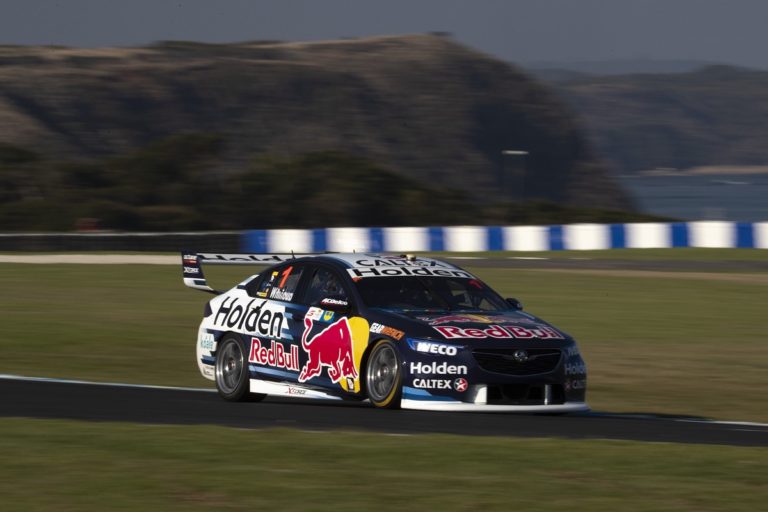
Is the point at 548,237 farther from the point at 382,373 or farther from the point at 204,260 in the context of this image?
the point at 382,373

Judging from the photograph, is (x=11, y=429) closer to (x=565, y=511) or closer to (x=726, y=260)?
(x=565, y=511)

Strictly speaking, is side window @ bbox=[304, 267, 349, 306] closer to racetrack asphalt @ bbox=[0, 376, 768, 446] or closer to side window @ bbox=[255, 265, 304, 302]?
side window @ bbox=[255, 265, 304, 302]

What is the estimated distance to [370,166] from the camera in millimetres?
69188

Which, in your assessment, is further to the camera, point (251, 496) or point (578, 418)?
point (578, 418)

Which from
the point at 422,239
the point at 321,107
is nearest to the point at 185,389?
the point at 422,239

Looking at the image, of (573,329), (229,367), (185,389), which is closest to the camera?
(229,367)

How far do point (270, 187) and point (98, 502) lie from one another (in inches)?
2407

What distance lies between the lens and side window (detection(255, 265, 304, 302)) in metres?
12.2

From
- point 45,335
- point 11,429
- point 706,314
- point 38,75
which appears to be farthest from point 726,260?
point 38,75

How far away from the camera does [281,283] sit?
12305mm

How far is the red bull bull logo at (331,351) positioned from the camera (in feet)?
36.9

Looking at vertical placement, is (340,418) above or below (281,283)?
below

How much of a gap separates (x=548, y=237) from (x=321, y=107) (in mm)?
88716

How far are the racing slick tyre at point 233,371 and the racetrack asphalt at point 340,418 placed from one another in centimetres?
14
